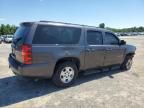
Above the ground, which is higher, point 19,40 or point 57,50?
point 19,40

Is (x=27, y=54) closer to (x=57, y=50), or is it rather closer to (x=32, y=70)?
(x=32, y=70)

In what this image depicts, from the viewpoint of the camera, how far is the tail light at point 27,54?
505 cm

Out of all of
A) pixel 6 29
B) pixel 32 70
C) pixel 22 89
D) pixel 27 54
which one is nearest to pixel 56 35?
pixel 27 54

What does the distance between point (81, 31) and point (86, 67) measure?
47.7 inches

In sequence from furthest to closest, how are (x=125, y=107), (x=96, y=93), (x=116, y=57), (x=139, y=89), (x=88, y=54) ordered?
(x=116, y=57) → (x=88, y=54) → (x=139, y=89) → (x=96, y=93) → (x=125, y=107)

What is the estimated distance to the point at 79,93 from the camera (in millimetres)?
5496

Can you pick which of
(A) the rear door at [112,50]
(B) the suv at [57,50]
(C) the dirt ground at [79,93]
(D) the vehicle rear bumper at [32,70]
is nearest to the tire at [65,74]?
(B) the suv at [57,50]

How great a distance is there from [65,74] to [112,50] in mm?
2421

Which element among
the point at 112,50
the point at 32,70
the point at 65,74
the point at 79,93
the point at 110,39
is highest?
the point at 110,39

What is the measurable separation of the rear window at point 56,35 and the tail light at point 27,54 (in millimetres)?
232

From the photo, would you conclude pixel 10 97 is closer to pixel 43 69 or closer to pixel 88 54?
pixel 43 69

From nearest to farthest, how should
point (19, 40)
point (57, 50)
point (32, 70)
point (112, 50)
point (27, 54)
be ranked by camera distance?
point (27, 54)
point (32, 70)
point (19, 40)
point (57, 50)
point (112, 50)

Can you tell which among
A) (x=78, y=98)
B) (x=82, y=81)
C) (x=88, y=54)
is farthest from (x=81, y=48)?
(x=78, y=98)

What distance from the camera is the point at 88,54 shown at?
6.43 meters
